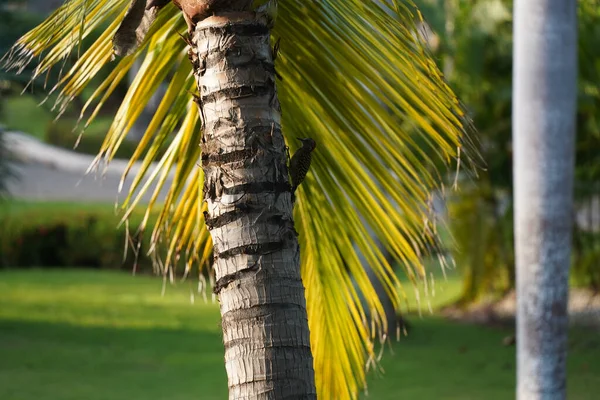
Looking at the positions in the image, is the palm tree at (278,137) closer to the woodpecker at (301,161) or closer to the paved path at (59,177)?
the woodpecker at (301,161)

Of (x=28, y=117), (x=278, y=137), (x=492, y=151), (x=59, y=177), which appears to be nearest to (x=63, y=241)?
(x=59, y=177)

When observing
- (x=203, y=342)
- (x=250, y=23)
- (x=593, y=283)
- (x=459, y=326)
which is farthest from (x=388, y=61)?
(x=593, y=283)

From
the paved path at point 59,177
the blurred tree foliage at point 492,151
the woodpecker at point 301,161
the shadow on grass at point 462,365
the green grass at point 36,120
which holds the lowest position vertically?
the shadow on grass at point 462,365

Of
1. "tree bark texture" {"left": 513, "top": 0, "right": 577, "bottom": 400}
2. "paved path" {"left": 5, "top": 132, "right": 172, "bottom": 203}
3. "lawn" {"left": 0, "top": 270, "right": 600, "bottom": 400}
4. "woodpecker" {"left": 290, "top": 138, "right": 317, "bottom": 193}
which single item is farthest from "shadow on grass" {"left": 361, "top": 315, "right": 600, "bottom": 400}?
"paved path" {"left": 5, "top": 132, "right": 172, "bottom": 203}

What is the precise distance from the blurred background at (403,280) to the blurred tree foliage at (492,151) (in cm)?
2

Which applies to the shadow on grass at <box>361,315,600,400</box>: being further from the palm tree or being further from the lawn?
the palm tree

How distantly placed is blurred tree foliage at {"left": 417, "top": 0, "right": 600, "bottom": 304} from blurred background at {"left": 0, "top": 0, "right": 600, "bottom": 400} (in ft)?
0.06

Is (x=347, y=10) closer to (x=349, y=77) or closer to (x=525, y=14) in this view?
(x=349, y=77)

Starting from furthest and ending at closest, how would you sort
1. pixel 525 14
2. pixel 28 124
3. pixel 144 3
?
1. pixel 28 124
2. pixel 525 14
3. pixel 144 3

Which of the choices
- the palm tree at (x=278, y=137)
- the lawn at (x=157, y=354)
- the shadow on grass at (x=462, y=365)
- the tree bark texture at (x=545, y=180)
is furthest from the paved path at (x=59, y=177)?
the palm tree at (x=278, y=137)

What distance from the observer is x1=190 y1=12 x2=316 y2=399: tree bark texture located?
2928 mm

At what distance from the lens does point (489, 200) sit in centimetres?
1213

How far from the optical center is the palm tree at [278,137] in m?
2.96

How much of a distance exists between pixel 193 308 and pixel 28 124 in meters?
21.1
